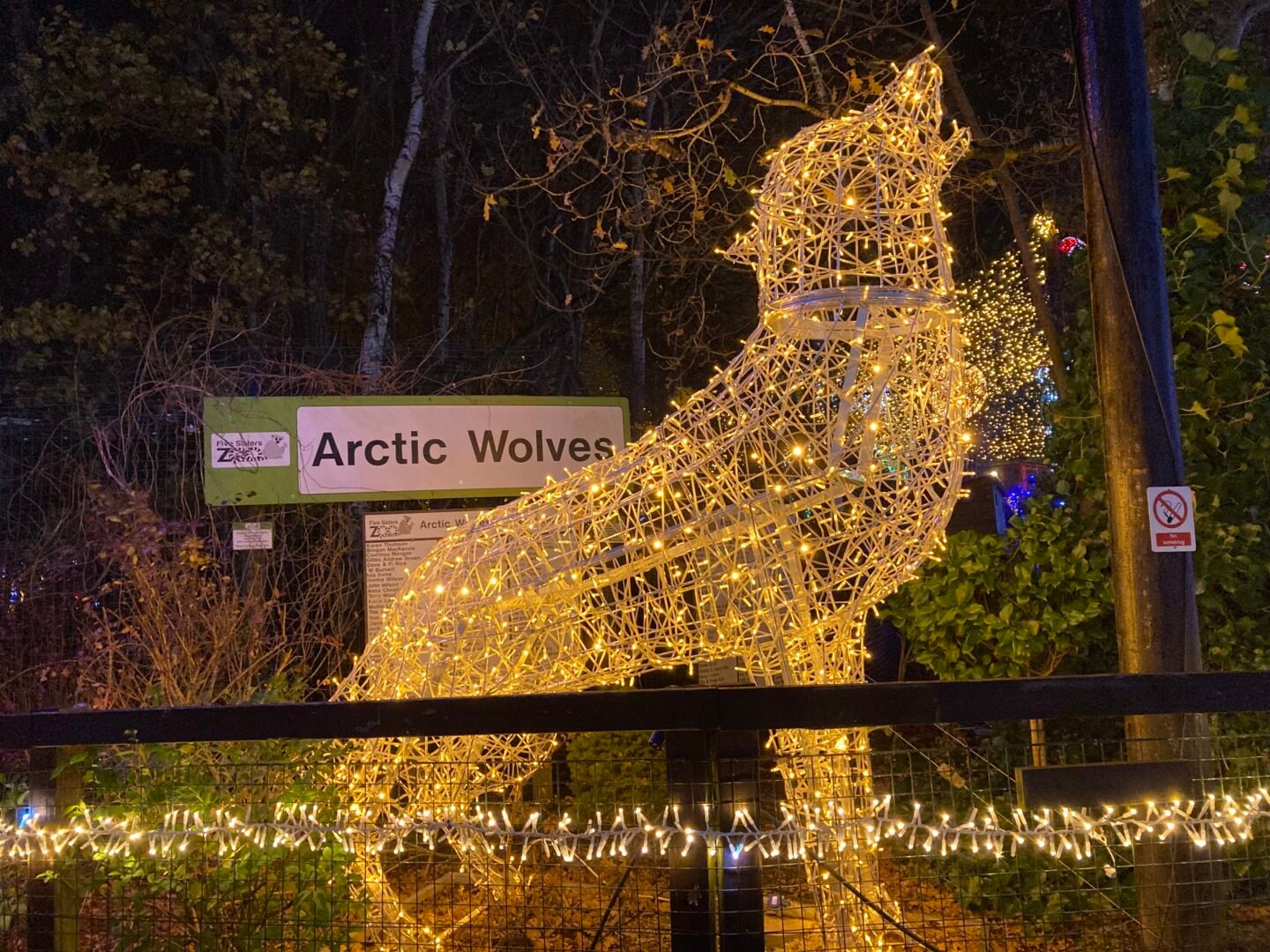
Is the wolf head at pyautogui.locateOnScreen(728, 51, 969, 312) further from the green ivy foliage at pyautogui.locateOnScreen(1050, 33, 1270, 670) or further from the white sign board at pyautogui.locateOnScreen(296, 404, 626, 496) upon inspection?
the white sign board at pyautogui.locateOnScreen(296, 404, 626, 496)

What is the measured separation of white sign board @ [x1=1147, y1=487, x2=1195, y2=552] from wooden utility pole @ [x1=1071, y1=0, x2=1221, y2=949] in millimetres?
23

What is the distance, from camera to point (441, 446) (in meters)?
5.63

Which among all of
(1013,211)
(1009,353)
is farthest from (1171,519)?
(1009,353)

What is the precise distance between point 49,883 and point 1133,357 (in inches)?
142

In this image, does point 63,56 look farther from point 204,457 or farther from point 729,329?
point 729,329

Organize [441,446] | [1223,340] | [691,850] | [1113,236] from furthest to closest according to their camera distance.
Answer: [441,446] → [1223,340] → [1113,236] → [691,850]

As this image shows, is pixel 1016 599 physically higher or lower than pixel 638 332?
lower

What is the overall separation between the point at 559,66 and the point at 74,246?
4258 millimetres

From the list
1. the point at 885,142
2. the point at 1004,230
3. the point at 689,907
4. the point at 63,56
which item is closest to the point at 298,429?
the point at 885,142

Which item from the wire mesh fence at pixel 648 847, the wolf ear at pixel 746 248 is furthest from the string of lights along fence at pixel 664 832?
the wolf ear at pixel 746 248

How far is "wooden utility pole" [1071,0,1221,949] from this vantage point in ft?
10.8

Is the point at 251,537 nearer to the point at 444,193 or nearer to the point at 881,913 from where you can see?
the point at 444,193

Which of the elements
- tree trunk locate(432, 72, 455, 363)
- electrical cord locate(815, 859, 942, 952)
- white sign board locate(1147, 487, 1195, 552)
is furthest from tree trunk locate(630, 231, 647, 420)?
electrical cord locate(815, 859, 942, 952)

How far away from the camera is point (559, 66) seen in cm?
878
